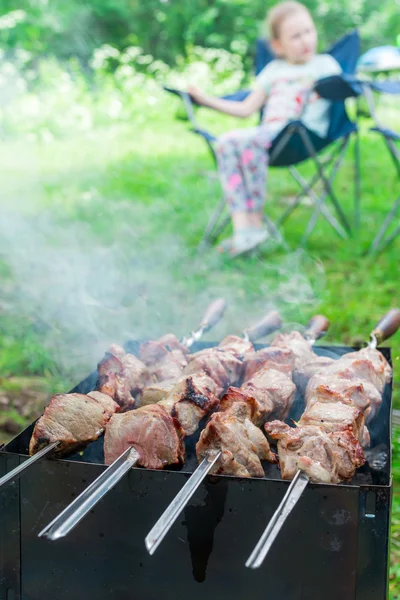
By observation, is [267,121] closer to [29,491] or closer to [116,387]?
[116,387]

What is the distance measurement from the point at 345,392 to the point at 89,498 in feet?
2.93

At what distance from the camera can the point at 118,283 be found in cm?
393

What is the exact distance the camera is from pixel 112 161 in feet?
30.2

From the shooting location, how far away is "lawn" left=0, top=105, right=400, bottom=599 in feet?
12.1

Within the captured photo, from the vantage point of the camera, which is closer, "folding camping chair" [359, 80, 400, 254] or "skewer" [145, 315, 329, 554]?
"skewer" [145, 315, 329, 554]

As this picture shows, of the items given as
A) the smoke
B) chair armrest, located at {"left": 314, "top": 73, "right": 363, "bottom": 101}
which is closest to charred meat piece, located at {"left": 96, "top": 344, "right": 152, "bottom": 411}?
the smoke

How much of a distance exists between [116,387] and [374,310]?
2.81 metres

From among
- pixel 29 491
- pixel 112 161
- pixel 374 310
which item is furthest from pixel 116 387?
pixel 112 161

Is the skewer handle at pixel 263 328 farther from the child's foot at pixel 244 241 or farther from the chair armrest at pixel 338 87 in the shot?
the chair armrest at pixel 338 87

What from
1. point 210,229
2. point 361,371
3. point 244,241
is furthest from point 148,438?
point 210,229

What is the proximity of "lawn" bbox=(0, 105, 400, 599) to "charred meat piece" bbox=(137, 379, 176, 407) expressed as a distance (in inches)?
41.9

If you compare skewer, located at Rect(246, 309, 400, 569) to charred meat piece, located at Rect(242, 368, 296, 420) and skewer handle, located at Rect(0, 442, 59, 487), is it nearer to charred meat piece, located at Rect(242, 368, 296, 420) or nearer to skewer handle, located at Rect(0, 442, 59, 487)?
charred meat piece, located at Rect(242, 368, 296, 420)

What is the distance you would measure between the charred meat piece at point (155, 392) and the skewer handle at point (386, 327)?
882 mm

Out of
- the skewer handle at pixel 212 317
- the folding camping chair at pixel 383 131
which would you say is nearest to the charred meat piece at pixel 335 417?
the skewer handle at pixel 212 317
